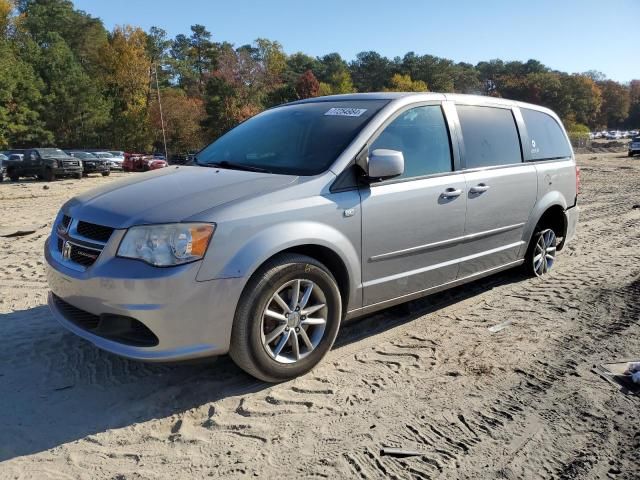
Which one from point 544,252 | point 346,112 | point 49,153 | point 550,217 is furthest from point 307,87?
point 346,112

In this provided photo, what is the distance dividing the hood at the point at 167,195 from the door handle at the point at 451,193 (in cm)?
130

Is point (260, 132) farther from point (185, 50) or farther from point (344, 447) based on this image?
point (185, 50)

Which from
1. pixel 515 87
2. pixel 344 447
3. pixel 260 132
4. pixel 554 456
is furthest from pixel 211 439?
pixel 515 87

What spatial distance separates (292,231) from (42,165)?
24.2m

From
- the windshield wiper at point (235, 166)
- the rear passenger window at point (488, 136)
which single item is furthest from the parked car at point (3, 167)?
the rear passenger window at point (488, 136)

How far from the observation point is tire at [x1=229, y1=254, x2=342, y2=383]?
3041mm

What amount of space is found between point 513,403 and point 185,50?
103 metres

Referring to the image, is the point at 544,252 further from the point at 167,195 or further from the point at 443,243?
the point at 167,195

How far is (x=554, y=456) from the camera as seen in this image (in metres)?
2.60

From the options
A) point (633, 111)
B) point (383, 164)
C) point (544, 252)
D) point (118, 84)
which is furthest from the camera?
point (633, 111)

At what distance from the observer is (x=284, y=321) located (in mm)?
3230

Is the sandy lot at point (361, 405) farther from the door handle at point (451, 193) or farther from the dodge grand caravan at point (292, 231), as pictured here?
the door handle at point (451, 193)

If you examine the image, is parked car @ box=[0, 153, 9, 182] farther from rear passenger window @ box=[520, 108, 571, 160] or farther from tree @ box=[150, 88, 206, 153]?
tree @ box=[150, 88, 206, 153]

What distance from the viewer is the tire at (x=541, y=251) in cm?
539
